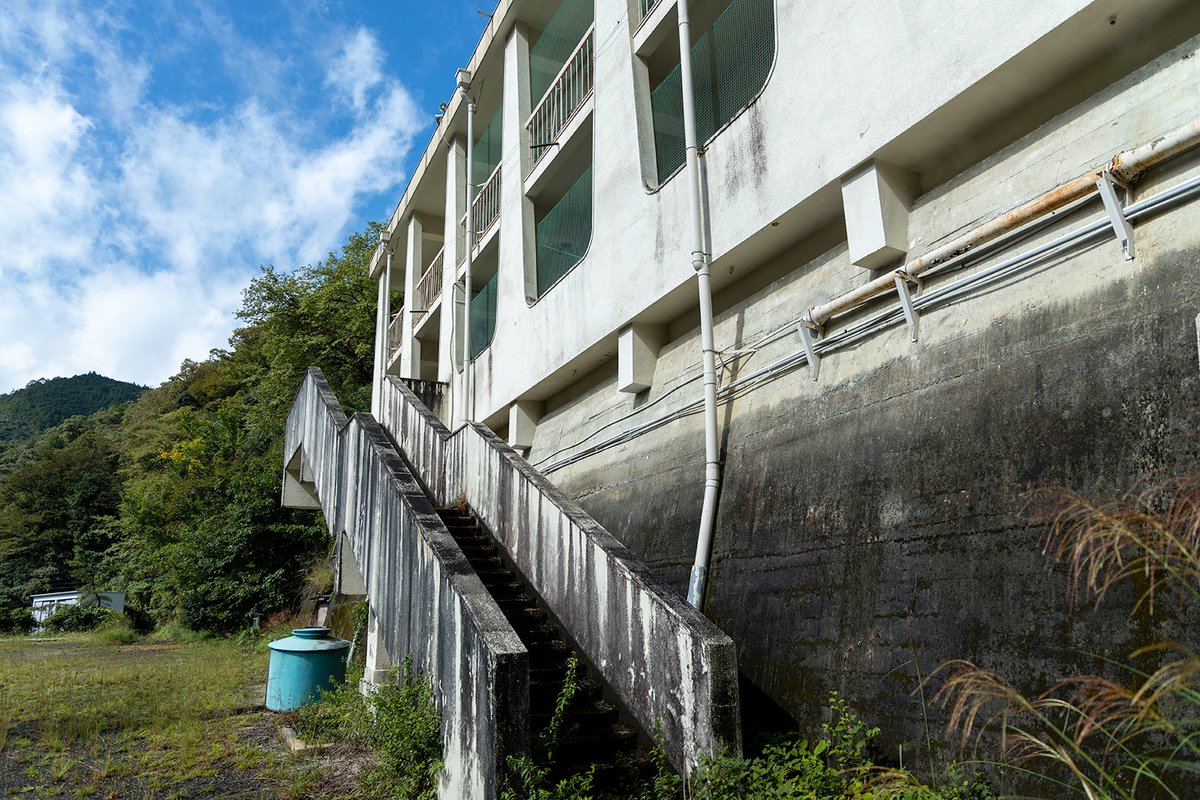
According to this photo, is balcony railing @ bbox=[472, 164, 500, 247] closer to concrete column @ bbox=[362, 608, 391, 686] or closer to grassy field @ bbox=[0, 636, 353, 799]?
concrete column @ bbox=[362, 608, 391, 686]

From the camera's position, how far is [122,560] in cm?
3747

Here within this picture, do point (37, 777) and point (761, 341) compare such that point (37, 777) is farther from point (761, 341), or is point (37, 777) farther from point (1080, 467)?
point (1080, 467)

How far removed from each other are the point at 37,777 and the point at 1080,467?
318 inches

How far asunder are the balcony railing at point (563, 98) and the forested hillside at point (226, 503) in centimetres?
1579

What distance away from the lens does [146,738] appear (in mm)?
7926

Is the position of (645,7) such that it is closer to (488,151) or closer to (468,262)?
(468,262)

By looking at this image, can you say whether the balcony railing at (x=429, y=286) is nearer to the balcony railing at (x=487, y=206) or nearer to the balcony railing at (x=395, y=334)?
the balcony railing at (x=395, y=334)

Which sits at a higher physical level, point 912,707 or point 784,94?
point 784,94

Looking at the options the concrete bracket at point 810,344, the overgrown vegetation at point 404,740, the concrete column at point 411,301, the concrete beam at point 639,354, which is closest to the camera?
the overgrown vegetation at point 404,740

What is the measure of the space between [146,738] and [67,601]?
1349 inches

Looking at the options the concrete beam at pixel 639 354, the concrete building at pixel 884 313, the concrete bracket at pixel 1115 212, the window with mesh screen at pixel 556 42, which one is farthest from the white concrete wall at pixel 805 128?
the window with mesh screen at pixel 556 42

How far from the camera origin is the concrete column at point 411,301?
1878 centimetres

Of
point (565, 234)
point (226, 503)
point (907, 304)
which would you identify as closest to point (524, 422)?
point (565, 234)

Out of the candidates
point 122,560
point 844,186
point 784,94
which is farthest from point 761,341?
point 122,560
